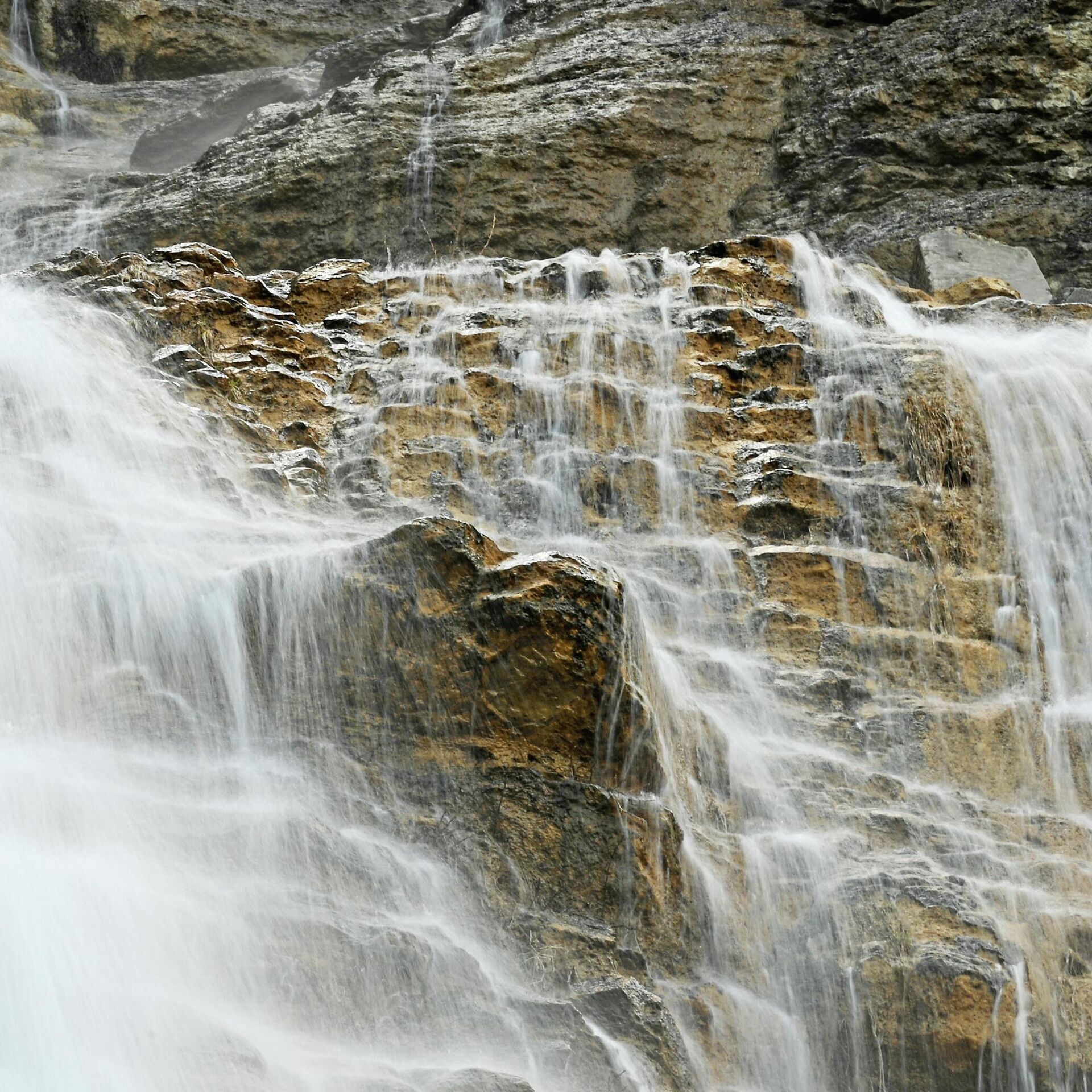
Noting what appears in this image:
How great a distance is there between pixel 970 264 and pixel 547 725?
7290 millimetres

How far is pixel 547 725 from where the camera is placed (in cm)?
532

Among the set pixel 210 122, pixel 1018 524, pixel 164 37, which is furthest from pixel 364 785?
pixel 164 37

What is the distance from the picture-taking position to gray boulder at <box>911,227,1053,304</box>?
10812 millimetres

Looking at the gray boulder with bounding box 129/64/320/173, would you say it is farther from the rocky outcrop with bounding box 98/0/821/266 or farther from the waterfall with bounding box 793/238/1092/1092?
the waterfall with bounding box 793/238/1092/1092

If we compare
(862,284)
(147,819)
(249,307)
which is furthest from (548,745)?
(862,284)

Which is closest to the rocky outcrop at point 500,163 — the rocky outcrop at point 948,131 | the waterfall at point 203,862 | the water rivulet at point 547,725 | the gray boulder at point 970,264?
the rocky outcrop at point 948,131

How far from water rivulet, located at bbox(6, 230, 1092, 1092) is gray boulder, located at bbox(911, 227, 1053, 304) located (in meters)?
2.44

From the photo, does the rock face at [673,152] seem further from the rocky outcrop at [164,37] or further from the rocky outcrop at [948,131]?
the rocky outcrop at [164,37]

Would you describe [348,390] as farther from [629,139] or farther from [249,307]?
[629,139]

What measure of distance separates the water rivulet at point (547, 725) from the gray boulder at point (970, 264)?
8.00 ft

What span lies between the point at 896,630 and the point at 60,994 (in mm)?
4492

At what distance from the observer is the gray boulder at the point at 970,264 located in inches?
426

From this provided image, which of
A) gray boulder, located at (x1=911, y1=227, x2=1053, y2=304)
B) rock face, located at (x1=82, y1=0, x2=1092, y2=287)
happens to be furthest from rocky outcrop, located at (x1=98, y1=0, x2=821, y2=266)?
gray boulder, located at (x1=911, y1=227, x2=1053, y2=304)

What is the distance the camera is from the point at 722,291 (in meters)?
9.46
